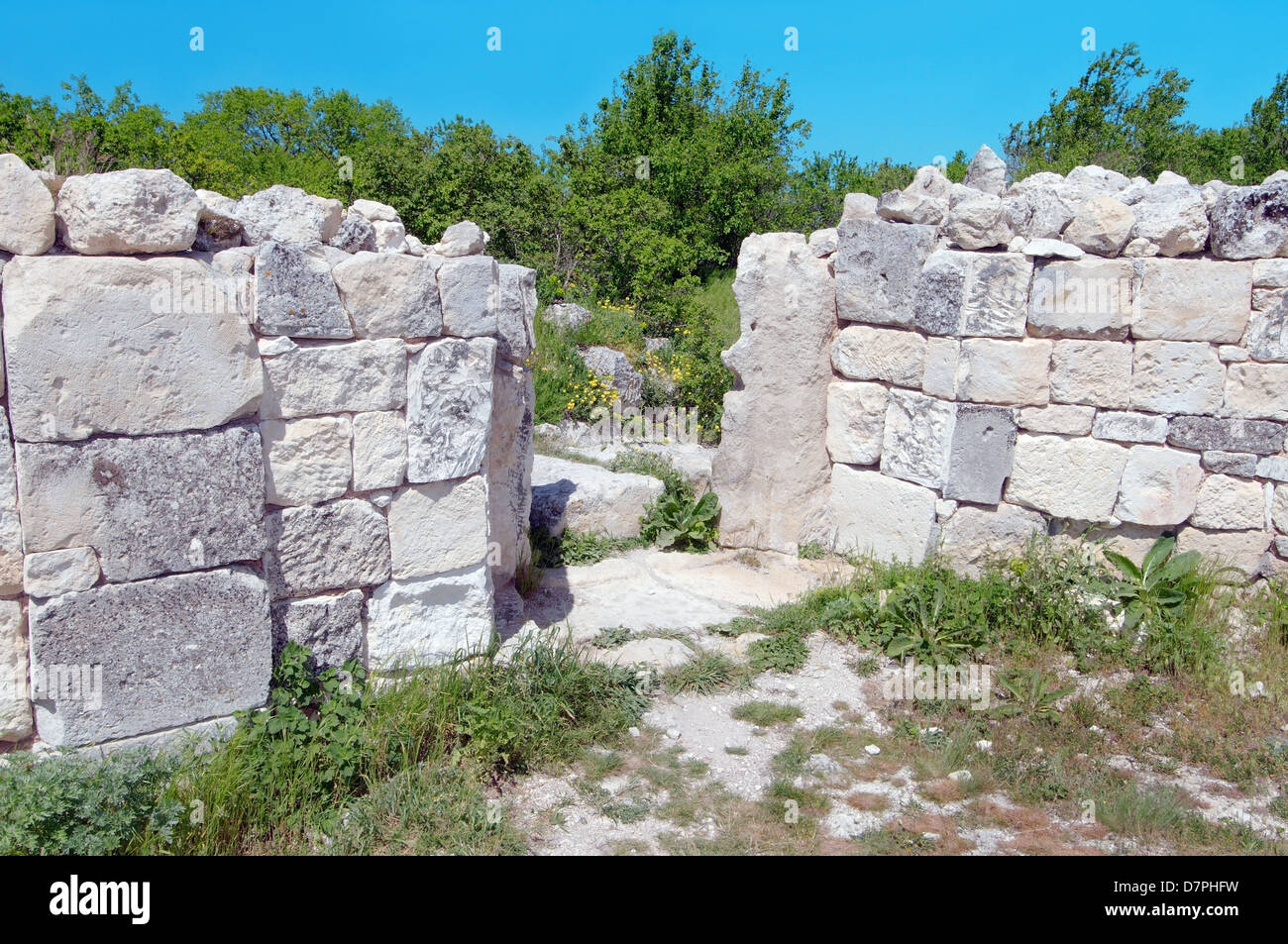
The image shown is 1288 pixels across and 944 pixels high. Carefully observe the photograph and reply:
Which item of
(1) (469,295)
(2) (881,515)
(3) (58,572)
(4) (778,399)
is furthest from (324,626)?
(2) (881,515)

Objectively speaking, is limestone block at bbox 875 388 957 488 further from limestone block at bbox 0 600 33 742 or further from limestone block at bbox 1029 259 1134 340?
limestone block at bbox 0 600 33 742

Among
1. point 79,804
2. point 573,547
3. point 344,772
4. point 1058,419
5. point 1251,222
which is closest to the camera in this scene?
point 79,804

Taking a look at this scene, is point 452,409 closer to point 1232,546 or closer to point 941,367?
point 941,367

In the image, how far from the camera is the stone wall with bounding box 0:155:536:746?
3.25 meters

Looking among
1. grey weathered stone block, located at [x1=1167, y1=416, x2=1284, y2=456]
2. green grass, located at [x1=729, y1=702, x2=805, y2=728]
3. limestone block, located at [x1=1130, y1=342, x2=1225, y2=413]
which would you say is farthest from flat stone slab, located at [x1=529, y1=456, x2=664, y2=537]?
grey weathered stone block, located at [x1=1167, y1=416, x2=1284, y2=456]

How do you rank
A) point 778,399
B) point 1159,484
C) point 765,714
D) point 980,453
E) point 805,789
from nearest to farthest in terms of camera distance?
1. point 805,789
2. point 765,714
3. point 1159,484
4. point 980,453
5. point 778,399

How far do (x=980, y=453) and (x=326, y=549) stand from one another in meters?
3.90

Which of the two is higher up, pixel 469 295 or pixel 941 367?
pixel 469 295

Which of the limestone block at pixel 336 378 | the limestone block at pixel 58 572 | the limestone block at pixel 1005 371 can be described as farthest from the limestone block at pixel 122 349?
the limestone block at pixel 1005 371

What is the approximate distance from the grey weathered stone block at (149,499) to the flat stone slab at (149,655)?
4.2 inches

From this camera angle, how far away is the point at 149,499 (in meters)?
3.44

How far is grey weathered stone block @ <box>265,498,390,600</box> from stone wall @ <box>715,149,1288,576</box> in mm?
3131

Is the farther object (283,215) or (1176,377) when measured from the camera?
(1176,377)
